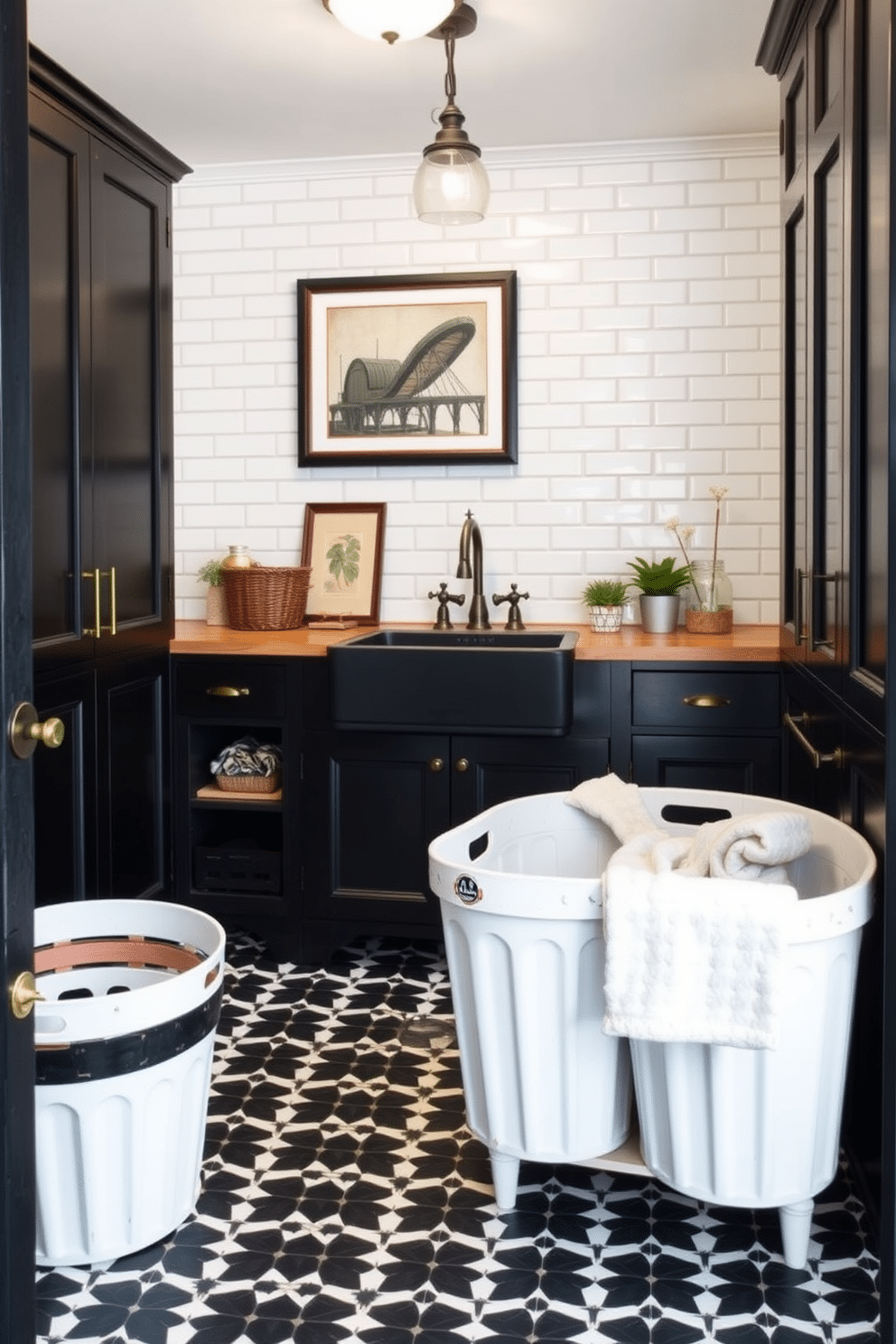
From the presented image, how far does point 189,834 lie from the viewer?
12.2 ft

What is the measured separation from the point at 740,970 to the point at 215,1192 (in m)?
1.14

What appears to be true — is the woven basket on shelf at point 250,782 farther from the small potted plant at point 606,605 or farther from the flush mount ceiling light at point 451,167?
the flush mount ceiling light at point 451,167

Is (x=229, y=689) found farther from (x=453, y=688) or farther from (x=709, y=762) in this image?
(x=709, y=762)

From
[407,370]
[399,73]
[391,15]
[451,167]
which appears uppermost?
[399,73]

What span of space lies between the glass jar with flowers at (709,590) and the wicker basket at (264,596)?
118 centimetres

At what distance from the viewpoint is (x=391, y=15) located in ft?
9.10

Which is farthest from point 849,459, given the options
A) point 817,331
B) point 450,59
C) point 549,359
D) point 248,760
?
point 248,760

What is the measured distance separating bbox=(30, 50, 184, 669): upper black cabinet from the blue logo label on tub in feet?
4.33

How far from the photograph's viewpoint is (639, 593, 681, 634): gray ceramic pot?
3.77m

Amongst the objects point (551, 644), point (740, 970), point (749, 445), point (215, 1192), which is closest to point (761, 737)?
point (551, 644)

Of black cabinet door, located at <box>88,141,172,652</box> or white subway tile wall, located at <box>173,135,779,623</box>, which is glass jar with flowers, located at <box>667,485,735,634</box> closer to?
white subway tile wall, located at <box>173,135,779,623</box>

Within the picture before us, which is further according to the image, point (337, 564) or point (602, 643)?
point (337, 564)

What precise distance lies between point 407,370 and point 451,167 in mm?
1128

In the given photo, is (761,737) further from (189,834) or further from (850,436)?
(189,834)
